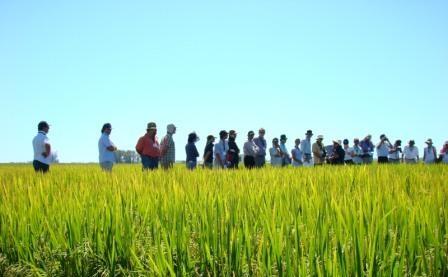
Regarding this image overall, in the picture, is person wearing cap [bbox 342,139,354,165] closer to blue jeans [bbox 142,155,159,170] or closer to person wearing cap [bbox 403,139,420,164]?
person wearing cap [bbox 403,139,420,164]

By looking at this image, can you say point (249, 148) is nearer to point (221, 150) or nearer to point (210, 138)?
point (221, 150)

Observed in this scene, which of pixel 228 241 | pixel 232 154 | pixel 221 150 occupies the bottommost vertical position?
pixel 228 241

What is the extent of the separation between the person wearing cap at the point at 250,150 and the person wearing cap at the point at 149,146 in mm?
2819

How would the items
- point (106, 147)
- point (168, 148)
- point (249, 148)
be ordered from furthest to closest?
point (249, 148) → point (168, 148) → point (106, 147)

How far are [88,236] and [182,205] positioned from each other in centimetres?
90

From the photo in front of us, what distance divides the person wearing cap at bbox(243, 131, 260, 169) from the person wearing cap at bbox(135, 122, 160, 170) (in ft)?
9.25

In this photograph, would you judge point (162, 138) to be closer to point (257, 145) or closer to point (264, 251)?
Answer: point (257, 145)

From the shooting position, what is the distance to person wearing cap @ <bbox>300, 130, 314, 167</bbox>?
17.0 meters

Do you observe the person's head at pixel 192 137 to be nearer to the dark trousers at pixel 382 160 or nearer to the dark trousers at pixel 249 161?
the dark trousers at pixel 249 161

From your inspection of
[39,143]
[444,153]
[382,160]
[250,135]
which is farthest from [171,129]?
[444,153]

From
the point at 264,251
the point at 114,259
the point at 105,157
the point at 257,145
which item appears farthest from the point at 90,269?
the point at 257,145

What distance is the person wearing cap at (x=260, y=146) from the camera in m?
14.5

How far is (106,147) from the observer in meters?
11.3

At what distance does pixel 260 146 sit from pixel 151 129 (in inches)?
158
